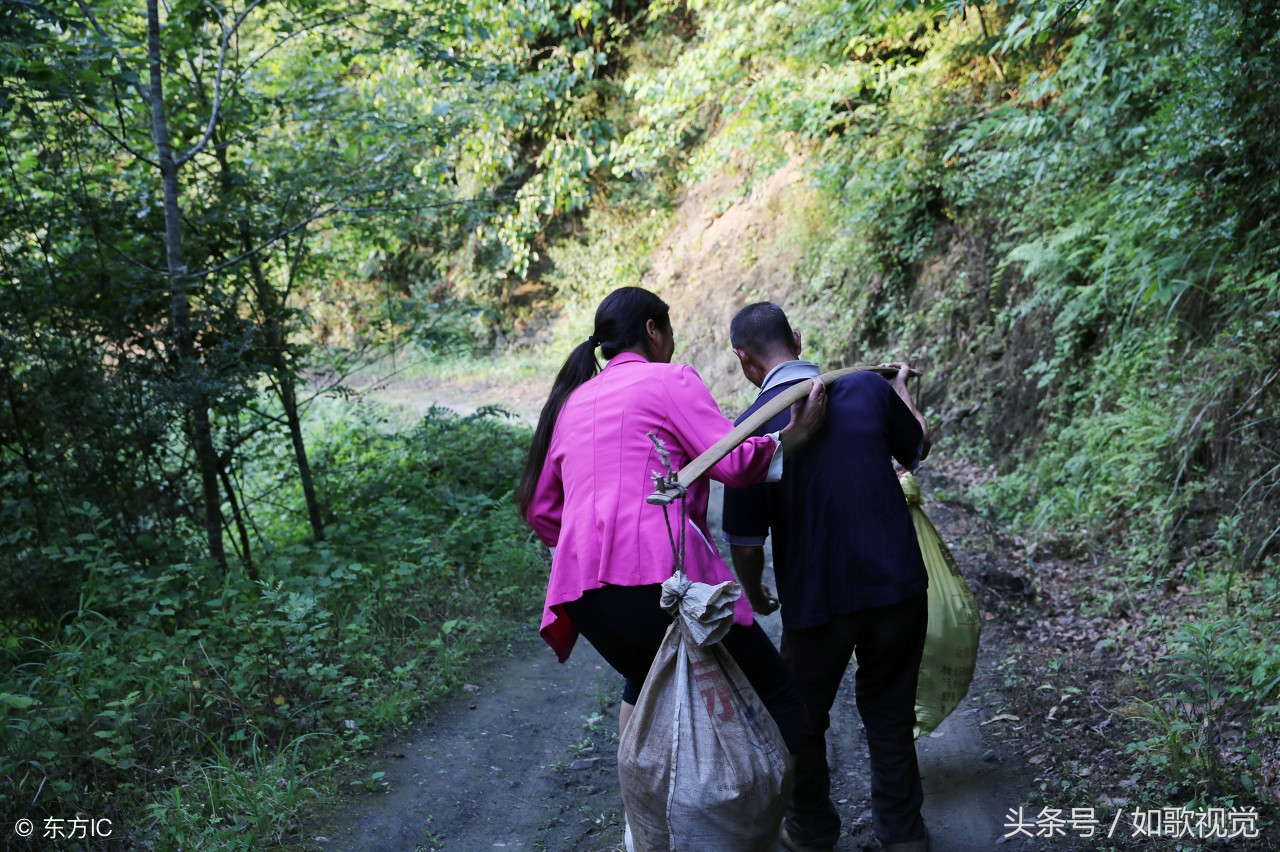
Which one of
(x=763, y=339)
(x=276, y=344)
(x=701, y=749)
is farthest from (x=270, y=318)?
(x=701, y=749)

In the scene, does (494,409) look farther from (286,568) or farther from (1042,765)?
(1042,765)

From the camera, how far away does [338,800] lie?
13.9ft

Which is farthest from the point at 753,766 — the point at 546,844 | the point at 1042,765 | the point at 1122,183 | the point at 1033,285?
the point at 1033,285

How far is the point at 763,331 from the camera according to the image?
3.24 m

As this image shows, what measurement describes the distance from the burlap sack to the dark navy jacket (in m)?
0.61

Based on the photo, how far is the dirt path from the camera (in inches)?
152

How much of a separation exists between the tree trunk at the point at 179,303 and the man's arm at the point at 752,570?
472 centimetres

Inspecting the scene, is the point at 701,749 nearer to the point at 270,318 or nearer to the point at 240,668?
the point at 240,668

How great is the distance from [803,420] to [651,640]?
0.87 metres

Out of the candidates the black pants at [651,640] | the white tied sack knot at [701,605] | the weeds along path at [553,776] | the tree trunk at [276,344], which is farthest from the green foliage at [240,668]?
the white tied sack knot at [701,605]

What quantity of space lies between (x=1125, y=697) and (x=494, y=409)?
6.30 metres

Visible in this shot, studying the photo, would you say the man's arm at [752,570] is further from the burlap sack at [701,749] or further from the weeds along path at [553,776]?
the weeds along path at [553,776]

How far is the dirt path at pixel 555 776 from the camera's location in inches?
152

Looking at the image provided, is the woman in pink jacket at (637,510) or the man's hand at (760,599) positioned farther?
the man's hand at (760,599)
